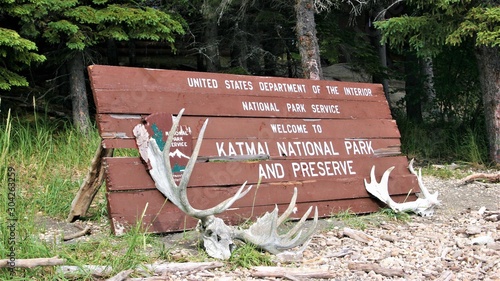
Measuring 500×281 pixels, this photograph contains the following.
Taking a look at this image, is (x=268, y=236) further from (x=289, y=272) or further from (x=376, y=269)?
(x=376, y=269)

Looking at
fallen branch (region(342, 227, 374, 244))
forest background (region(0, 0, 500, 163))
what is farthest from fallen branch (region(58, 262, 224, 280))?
forest background (region(0, 0, 500, 163))

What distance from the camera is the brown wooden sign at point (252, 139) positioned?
18.5ft

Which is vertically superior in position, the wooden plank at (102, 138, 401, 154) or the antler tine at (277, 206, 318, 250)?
the wooden plank at (102, 138, 401, 154)

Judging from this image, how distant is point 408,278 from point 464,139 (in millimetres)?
8315

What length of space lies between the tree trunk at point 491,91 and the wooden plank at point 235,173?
14.5 ft

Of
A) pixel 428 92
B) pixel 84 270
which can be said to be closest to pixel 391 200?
pixel 84 270

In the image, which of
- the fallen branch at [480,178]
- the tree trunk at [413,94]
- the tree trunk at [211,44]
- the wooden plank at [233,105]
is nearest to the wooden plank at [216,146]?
the wooden plank at [233,105]

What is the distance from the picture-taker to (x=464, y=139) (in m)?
12.6

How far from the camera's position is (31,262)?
393cm

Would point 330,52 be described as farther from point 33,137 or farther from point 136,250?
point 136,250

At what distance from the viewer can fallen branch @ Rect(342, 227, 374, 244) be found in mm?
5950

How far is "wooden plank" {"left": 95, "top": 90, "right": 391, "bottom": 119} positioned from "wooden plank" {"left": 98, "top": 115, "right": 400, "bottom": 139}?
0.24ft

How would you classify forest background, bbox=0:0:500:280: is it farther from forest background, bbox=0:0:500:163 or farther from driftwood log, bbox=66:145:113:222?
driftwood log, bbox=66:145:113:222

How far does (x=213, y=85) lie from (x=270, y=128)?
84cm
